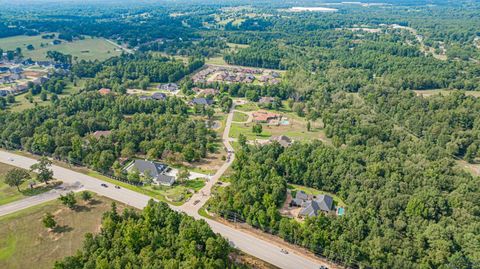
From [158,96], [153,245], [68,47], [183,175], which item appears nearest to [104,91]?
[158,96]

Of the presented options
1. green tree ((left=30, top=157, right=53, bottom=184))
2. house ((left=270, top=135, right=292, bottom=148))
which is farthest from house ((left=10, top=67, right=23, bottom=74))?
house ((left=270, top=135, right=292, bottom=148))

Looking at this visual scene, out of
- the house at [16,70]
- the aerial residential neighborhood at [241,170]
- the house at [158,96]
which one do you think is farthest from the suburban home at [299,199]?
the house at [16,70]

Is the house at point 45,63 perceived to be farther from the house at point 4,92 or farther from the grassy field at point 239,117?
the grassy field at point 239,117

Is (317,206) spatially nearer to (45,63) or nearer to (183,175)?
(183,175)

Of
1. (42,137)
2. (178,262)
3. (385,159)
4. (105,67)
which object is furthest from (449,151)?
(105,67)

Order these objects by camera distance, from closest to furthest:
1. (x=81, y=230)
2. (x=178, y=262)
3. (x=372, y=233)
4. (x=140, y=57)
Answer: (x=178, y=262)
(x=372, y=233)
(x=81, y=230)
(x=140, y=57)

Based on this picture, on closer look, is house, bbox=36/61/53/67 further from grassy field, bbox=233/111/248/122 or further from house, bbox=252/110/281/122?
house, bbox=252/110/281/122

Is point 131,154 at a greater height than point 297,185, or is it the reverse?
point 131,154

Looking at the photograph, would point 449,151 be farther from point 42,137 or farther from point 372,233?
point 42,137
